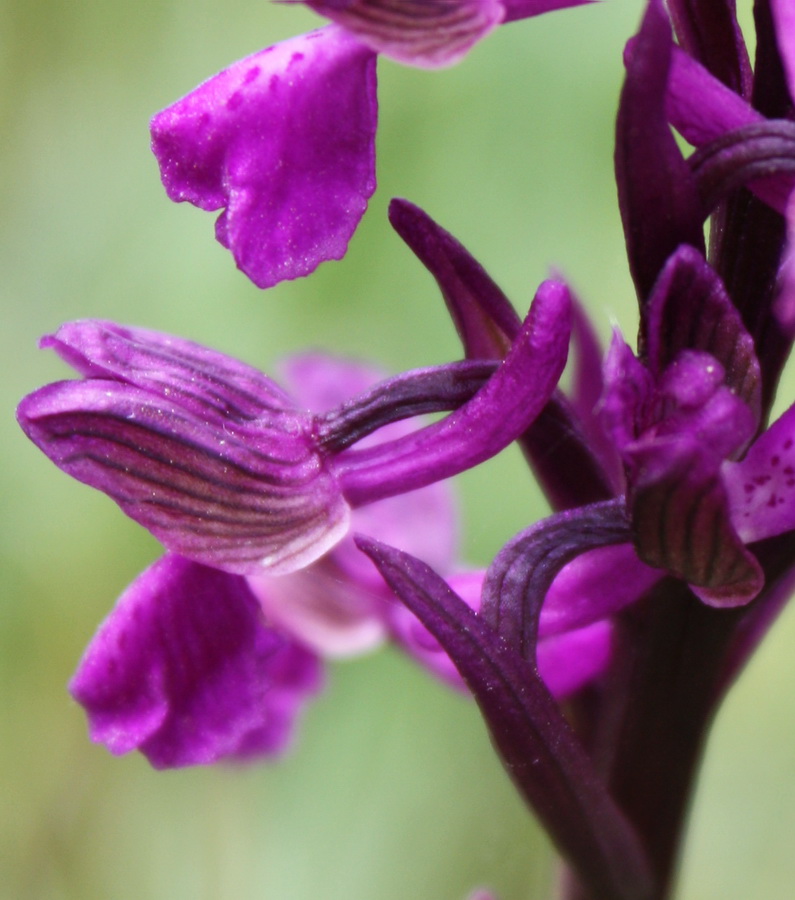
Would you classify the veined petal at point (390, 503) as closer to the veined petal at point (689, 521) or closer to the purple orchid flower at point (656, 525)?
→ the purple orchid flower at point (656, 525)

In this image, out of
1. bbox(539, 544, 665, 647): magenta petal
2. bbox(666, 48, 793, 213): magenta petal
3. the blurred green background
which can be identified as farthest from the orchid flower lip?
the blurred green background

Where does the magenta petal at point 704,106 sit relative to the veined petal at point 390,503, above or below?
above

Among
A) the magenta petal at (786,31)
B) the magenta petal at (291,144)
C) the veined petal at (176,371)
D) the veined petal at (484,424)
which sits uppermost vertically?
the magenta petal at (291,144)

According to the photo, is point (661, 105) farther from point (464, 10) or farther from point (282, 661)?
point (282, 661)

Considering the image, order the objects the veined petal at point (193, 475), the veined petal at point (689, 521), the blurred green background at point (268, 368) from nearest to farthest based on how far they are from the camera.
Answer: the veined petal at point (689, 521) < the veined petal at point (193, 475) < the blurred green background at point (268, 368)

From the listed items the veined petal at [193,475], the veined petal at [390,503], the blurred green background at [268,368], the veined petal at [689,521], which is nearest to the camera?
the veined petal at [689,521]

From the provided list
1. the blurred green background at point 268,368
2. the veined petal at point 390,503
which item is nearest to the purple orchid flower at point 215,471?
the veined petal at point 390,503
